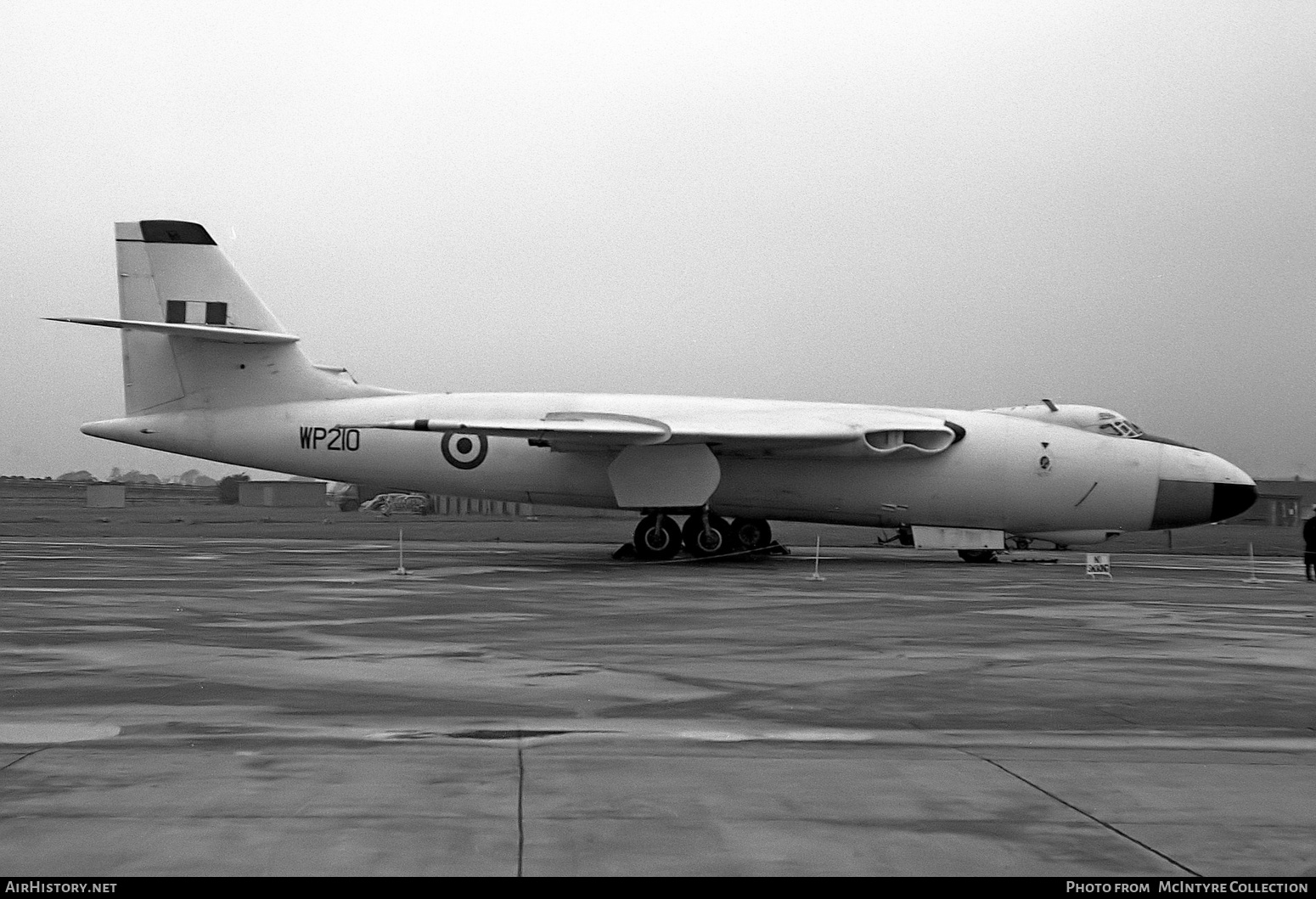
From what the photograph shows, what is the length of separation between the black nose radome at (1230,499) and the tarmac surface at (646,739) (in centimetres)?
1059

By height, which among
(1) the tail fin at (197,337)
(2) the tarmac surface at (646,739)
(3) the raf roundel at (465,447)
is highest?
(1) the tail fin at (197,337)

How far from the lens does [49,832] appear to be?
14.8ft

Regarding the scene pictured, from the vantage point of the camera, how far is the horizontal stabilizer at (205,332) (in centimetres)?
2370

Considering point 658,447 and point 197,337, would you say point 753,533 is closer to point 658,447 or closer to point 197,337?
point 658,447

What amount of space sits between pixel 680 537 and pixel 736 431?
8.64 feet

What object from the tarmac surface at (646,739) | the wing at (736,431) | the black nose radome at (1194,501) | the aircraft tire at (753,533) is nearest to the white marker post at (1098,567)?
the black nose radome at (1194,501)

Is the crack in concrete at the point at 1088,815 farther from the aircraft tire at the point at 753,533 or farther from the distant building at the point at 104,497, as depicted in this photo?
the distant building at the point at 104,497

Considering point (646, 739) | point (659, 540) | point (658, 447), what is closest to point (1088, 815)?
point (646, 739)

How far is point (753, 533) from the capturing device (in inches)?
1078

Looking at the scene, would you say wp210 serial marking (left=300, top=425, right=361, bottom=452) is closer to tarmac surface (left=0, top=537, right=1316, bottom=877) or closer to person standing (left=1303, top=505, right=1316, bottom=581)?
tarmac surface (left=0, top=537, right=1316, bottom=877)

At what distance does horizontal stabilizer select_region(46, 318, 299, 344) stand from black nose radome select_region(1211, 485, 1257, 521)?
18.2 m

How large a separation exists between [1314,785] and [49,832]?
5.15m

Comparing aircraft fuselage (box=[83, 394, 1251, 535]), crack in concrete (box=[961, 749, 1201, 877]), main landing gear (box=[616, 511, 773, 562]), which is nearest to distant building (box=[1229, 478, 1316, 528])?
aircraft fuselage (box=[83, 394, 1251, 535])
